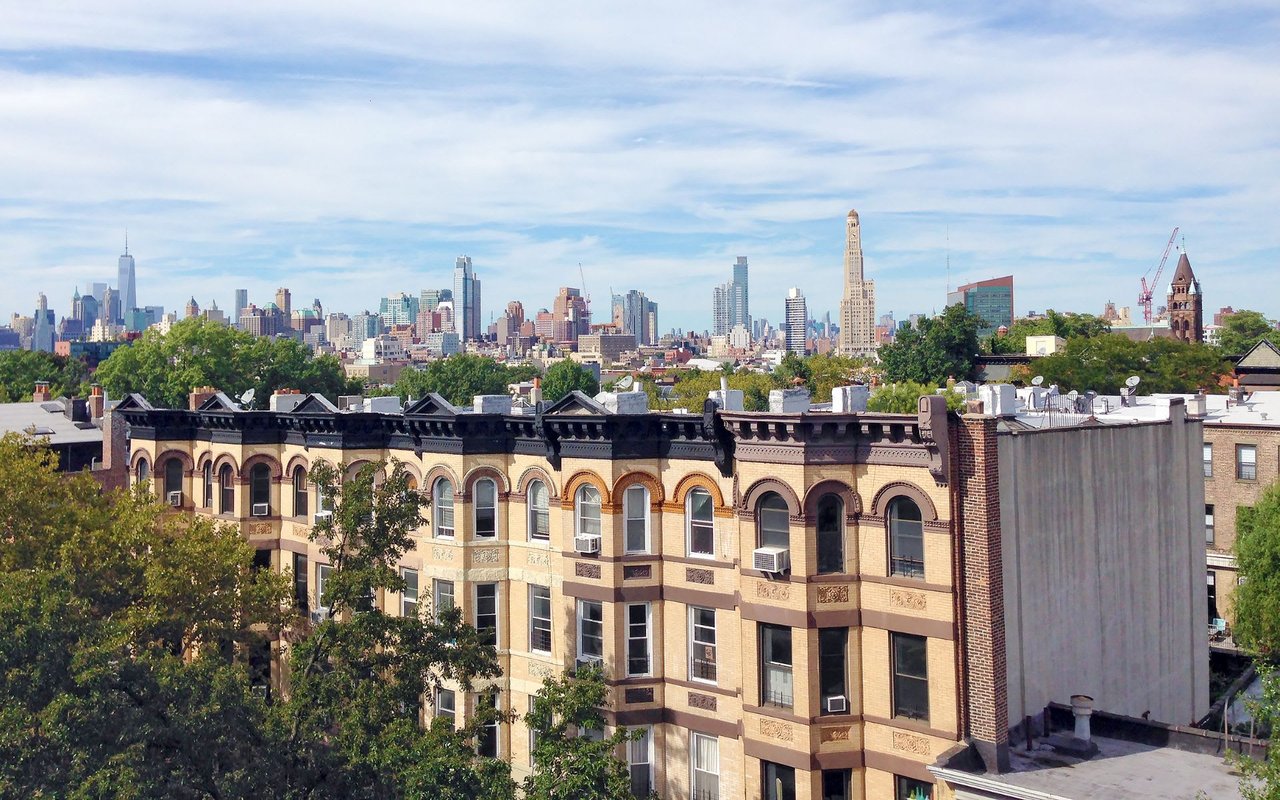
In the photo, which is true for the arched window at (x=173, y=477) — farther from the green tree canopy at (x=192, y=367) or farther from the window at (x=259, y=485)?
the green tree canopy at (x=192, y=367)

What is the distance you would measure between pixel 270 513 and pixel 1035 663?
22913mm

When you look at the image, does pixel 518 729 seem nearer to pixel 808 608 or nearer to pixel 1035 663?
pixel 808 608

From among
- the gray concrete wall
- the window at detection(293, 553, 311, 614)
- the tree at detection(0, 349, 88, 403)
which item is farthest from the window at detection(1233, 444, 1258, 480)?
the tree at detection(0, 349, 88, 403)

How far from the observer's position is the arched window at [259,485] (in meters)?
34.5

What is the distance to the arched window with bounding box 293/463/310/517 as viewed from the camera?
3353 cm

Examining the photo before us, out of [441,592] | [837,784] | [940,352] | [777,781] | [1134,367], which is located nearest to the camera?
[837,784]

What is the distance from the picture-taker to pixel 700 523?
25.5 meters

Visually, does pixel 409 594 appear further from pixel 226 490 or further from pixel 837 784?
pixel 837 784

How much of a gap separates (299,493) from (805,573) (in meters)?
17.7

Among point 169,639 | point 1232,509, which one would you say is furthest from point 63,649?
point 1232,509

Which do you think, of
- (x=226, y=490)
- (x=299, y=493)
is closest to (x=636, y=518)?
(x=299, y=493)

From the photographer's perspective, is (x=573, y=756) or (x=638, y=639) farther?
(x=638, y=639)

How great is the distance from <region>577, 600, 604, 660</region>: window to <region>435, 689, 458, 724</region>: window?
465cm

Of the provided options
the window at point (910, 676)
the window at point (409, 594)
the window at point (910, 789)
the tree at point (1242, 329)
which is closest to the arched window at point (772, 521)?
the window at point (910, 676)
